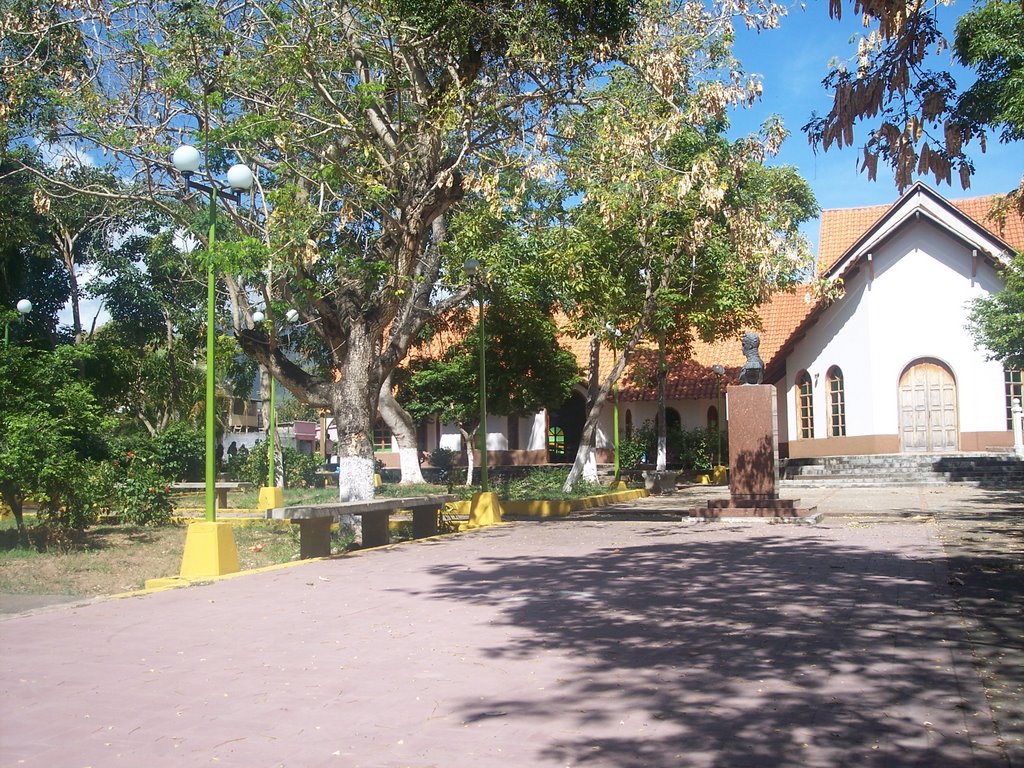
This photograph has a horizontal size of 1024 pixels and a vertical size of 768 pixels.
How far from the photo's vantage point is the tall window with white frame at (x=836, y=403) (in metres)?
32.1

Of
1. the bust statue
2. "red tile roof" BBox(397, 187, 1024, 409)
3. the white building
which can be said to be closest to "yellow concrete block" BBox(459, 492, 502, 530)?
the bust statue

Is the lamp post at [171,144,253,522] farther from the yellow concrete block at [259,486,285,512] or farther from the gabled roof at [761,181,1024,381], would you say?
the gabled roof at [761,181,1024,381]

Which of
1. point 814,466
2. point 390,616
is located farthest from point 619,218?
point 814,466

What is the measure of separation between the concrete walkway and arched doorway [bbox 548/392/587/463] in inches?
1229

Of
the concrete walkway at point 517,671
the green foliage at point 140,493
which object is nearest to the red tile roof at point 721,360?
the green foliage at point 140,493

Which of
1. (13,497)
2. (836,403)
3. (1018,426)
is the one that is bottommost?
(13,497)

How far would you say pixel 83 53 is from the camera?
663 inches

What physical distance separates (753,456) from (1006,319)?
36.8 feet

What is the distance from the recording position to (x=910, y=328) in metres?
30.5

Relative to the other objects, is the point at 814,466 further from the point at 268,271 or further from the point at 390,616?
the point at 390,616

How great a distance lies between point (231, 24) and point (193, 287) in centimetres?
1521

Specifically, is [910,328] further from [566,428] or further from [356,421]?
[356,421]

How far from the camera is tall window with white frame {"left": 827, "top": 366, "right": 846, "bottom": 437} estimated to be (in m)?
32.1

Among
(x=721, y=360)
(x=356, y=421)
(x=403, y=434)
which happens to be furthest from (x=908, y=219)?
(x=356, y=421)
